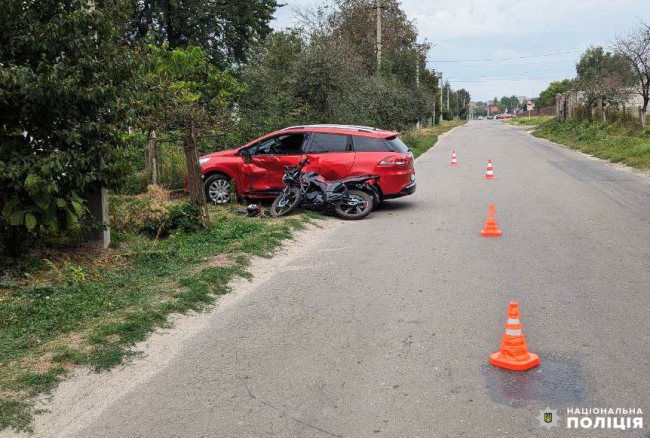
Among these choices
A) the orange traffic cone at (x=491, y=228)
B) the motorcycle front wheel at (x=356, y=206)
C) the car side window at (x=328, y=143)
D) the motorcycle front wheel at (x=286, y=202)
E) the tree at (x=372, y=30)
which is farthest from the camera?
the tree at (x=372, y=30)

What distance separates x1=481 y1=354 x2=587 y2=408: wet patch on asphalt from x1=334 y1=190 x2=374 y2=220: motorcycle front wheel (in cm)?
724

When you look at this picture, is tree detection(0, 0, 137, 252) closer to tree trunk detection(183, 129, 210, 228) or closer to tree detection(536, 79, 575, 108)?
tree trunk detection(183, 129, 210, 228)

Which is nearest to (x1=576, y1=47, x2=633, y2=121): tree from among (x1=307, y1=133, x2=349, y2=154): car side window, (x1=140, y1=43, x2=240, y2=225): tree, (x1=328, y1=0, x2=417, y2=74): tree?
(x1=328, y1=0, x2=417, y2=74): tree

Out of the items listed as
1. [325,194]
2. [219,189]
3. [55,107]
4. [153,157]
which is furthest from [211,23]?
[55,107]

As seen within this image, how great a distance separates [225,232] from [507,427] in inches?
263

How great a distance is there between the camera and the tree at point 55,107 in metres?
7.18

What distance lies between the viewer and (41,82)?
7074mm

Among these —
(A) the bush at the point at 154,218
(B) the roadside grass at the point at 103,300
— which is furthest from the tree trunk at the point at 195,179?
(B) the roadside grass at the point at 103,300

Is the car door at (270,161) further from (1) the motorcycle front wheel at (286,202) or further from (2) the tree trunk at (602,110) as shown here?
(2) the tree trunk at (602,110)

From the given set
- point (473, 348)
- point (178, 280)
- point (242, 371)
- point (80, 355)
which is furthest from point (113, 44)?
point (473, 348)

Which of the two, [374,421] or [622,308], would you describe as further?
[622,308]

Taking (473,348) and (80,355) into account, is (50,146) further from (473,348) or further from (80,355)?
(473,348)

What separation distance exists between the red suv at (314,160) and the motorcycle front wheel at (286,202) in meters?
0.79

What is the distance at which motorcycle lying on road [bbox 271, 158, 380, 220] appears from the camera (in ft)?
40.1
